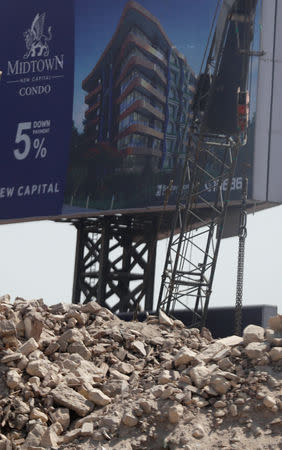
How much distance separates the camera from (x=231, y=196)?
140 feet

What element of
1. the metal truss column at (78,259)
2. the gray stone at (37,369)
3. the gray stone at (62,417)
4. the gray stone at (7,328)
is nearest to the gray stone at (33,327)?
the gray stone at (7,328)

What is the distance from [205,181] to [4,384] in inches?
913

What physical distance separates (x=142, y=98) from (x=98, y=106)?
215cm

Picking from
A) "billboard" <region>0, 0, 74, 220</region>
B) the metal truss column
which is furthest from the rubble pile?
the metal truss column

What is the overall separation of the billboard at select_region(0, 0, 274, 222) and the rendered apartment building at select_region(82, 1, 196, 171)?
5 cm

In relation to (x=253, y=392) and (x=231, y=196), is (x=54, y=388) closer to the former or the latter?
(x=253, y=392)

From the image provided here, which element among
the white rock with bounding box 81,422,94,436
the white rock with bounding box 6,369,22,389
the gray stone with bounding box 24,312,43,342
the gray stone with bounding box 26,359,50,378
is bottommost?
the white rock with bounding box 81,422,94,436

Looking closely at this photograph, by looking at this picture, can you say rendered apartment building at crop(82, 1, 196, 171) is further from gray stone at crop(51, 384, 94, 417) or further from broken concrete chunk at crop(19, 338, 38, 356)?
gray stone at crop(51, 384, 94, 417)

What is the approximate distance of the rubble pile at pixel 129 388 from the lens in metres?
19.1

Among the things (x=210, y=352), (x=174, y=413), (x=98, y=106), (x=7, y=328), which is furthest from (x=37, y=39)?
(x=174, y=413)

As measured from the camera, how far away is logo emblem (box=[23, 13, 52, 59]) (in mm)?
45125

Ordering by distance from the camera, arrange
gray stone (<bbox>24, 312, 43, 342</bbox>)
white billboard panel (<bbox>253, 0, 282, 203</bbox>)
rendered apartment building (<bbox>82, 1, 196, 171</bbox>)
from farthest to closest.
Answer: rendered apartment building (<bbox>82, 1, 196, 171</bbox>)
white billboard panel (<bbox>253, 0, 282, 203</bbox>)
gray stone (<bbox>24, 312, 43, 342</bbox>)

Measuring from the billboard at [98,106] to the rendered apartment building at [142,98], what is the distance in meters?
0.05

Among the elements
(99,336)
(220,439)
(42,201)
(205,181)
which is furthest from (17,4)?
(220,439)
